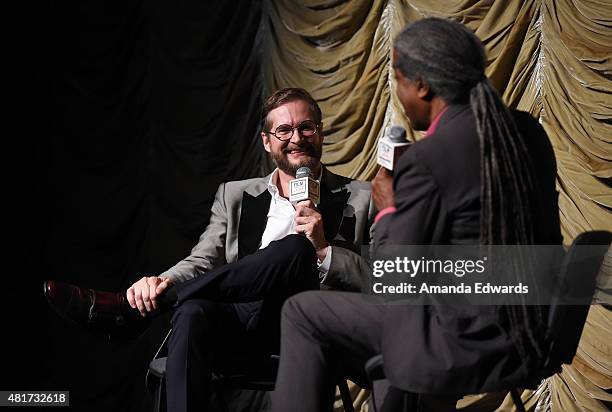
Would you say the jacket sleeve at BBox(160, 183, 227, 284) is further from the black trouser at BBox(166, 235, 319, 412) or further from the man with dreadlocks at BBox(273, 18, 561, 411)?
the man with dreadlocks at BBox(273, 18, 561, 411)

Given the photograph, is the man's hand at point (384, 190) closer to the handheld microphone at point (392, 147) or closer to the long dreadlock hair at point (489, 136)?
the handheld microphone at point (392, 147)

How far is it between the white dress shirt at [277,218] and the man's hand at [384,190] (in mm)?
1023

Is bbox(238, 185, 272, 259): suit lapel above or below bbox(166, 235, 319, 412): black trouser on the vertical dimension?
above

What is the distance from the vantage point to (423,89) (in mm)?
2039

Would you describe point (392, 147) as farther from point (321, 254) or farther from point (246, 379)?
point (246, 379)

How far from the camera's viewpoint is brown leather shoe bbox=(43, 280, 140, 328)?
2766 millimetres

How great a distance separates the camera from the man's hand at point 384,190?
2.14 meters

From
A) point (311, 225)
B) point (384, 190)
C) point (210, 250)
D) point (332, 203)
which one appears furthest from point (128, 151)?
point (384, 190)

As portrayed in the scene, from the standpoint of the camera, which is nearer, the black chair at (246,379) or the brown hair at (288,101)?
the black chair at (246,379)

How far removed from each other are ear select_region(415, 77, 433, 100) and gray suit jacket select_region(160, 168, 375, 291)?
101cm

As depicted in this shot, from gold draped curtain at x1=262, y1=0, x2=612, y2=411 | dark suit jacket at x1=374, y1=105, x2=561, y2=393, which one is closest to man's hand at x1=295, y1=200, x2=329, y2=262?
dark suit jacket at x1=374, y1=105, x2=561, y2=393

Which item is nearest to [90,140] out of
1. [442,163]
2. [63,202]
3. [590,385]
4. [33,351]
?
[63,202]

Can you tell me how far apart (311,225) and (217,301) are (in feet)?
1.38

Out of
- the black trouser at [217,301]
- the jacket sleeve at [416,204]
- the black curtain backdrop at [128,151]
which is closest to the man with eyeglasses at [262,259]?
the black trouser at [217,301]
